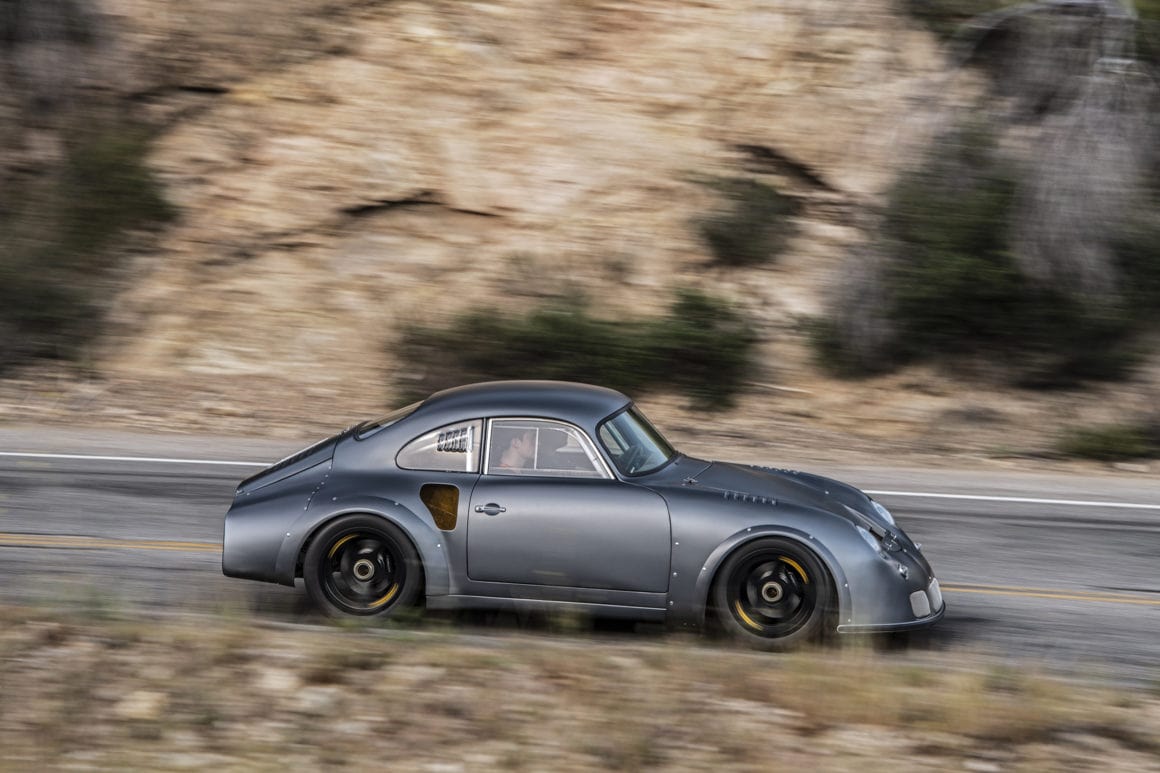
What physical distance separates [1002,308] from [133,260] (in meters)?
11.4

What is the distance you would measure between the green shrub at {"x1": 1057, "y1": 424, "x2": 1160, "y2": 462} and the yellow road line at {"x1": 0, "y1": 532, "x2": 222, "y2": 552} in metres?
8.89

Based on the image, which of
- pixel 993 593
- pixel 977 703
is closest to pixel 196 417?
pixel 993 593

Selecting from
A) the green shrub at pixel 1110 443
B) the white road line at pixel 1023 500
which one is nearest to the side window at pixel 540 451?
the white road line at pixel 1023 500

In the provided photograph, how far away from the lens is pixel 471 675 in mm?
5965

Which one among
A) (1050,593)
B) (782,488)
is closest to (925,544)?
(1050,593)

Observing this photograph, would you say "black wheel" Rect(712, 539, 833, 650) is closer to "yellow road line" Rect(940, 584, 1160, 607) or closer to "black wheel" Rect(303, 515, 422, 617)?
"black wheel" Rect(303, 515, 422, 617)

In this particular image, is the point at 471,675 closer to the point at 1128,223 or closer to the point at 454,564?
the point at 454,564

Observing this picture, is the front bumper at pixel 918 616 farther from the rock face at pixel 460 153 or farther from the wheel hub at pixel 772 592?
Result: the rock face at pixel 460 153

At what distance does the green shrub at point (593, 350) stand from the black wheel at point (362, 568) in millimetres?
8079

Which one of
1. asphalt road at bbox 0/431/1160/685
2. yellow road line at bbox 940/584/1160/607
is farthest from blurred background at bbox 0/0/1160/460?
yellow road line at bbox 940/584/1160/607

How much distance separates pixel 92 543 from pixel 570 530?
166 inches

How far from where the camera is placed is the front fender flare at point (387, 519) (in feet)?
22.7

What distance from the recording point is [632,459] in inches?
283

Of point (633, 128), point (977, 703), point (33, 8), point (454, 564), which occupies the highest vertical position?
point (33, 8)
